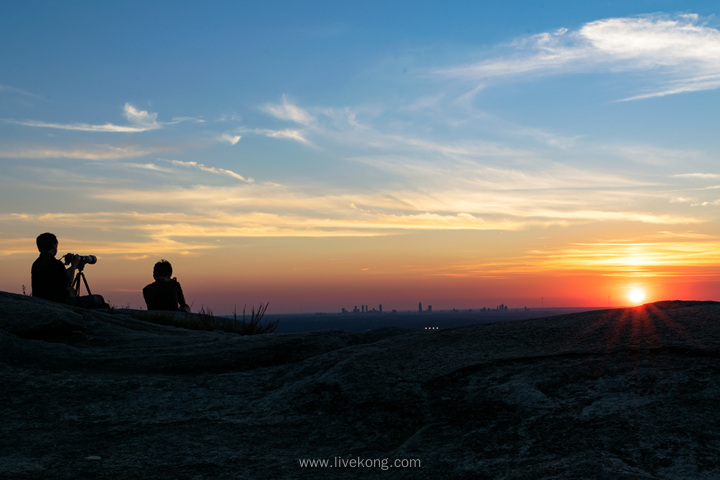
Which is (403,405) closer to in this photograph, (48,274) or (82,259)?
(48,274)

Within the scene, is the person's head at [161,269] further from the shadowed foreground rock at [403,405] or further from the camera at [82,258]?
the shadowed foreground rock at [403,405]

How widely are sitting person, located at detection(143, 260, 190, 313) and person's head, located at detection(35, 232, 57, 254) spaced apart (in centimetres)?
309

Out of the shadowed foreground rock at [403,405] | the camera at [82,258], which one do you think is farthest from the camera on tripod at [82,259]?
the shadowed foreground rock at [403,405]

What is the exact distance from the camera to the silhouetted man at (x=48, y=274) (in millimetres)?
10320

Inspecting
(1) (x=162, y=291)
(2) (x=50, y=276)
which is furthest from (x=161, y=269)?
(2) (x=50, y=276)

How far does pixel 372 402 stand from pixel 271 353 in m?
1.94

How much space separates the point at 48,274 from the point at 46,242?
1.80 feet

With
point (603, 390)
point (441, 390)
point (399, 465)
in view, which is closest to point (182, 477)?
point (399, 465)

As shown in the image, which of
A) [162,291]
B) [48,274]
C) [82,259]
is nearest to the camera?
[48,274]

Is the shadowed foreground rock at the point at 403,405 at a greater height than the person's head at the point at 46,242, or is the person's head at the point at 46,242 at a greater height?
the person's head at the point at 46,242

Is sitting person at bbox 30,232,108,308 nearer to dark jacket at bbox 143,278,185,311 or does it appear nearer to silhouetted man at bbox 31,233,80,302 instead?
silhouetted man at bbox 31,233,80,302

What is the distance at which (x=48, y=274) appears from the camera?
1036cm

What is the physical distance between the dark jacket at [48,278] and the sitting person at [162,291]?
299 cm

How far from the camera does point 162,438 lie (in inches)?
153
